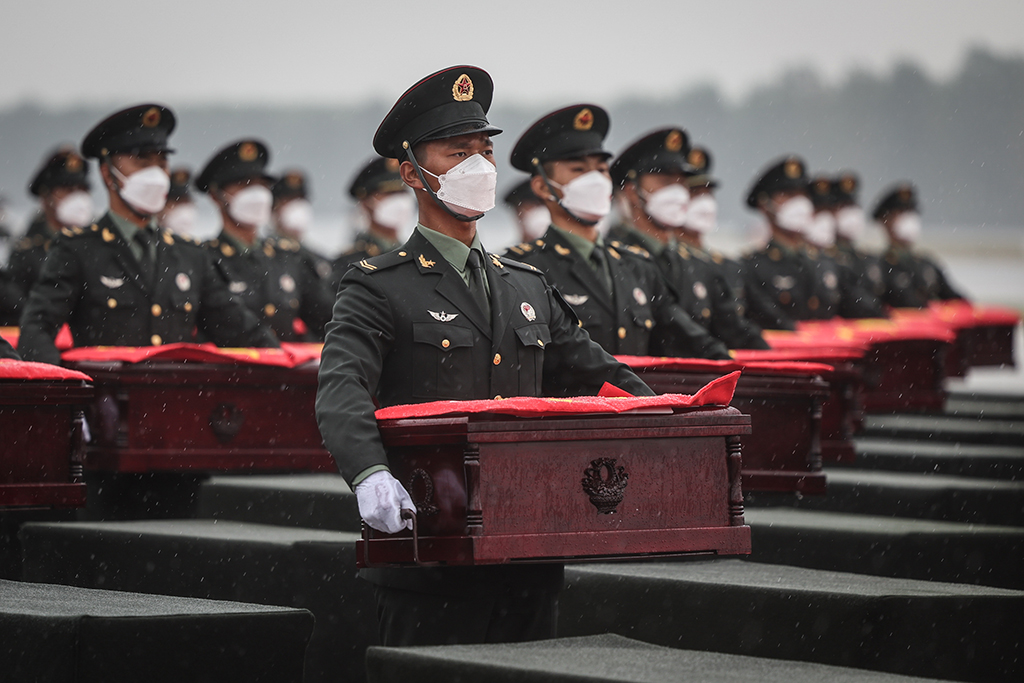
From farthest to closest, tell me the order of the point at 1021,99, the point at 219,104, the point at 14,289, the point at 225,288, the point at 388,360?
the point at 1021,99 → the point at 219,104 → the point at 14,289 → the point at 225,288 → the point at 388,360

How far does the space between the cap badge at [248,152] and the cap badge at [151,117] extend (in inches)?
80.1

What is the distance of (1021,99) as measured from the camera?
17141mm

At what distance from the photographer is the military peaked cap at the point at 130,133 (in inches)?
242

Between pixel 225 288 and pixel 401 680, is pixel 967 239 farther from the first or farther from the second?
pixel 401 680

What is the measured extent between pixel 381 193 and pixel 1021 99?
1046 centimetres

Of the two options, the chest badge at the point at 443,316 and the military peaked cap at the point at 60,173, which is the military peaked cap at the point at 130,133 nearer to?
the military peaked cap at the point at 60,173

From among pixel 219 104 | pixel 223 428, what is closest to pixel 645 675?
pixel 223 428

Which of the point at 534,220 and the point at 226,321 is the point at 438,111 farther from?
the point at 534,220

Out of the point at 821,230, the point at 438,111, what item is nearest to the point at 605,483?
the point at 438,111

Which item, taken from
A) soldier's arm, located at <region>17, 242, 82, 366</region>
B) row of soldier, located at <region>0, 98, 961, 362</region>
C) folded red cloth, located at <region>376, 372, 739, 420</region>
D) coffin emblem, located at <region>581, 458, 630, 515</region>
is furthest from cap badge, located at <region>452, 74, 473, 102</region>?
soldier's arm, located at <region>17, 242, 82, 366</region>

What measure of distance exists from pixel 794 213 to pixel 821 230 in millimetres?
1477

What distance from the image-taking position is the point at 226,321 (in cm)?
662

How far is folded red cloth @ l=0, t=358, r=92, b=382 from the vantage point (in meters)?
4.52

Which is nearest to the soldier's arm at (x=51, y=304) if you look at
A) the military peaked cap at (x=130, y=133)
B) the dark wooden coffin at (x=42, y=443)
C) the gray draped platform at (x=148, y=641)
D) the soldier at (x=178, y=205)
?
the military peaked cap at (x=130, y=133)
